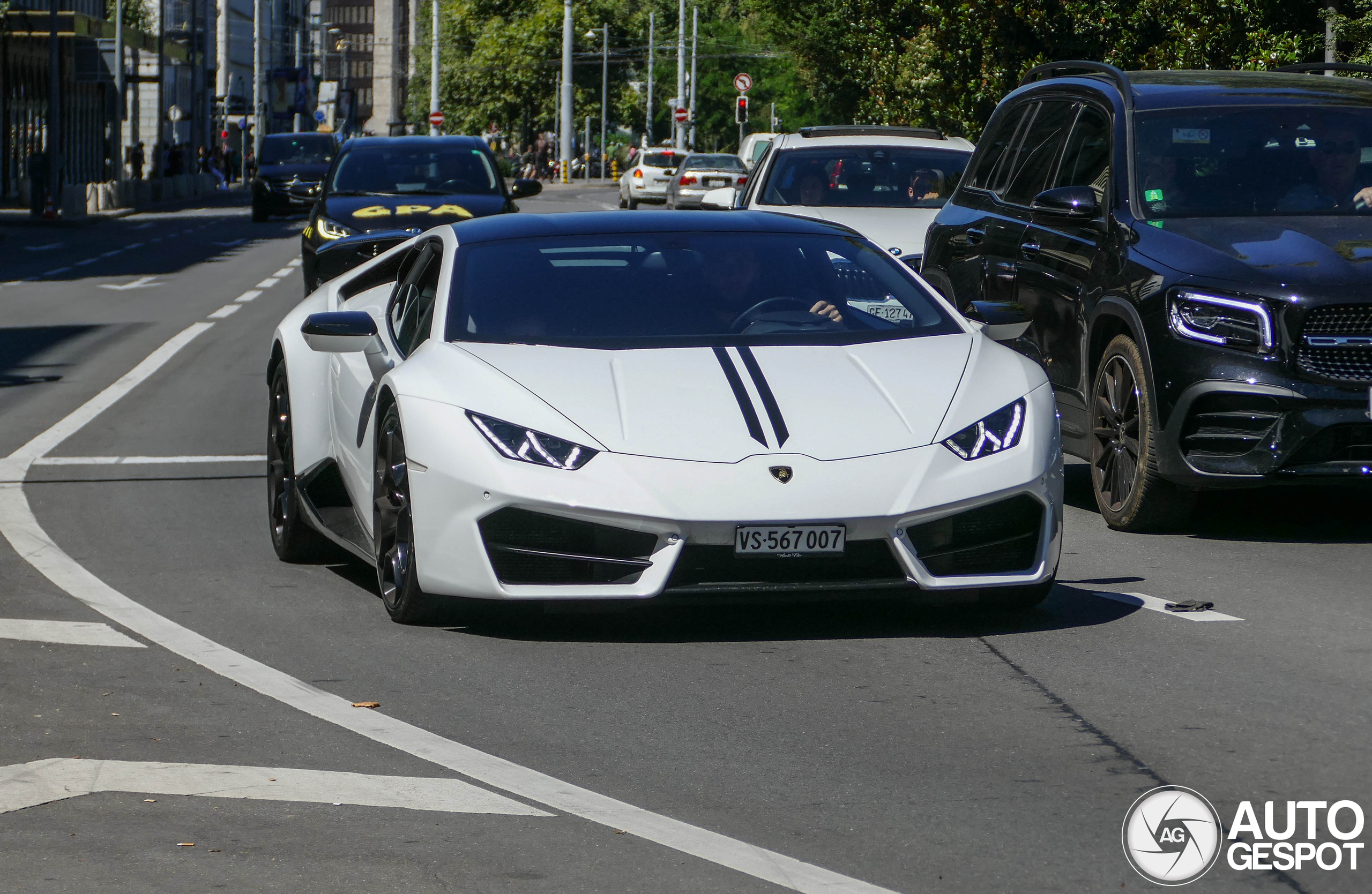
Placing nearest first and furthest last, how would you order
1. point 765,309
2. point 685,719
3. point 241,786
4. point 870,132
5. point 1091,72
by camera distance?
point 241,786 → point 685,719 → point 765,309 → point 1091,72 → point 870,132

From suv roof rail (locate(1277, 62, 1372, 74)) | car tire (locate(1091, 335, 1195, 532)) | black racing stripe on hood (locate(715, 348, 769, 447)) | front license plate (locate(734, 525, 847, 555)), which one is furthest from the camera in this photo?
suv roof rail (locate(1277, 62, 1372, 74))

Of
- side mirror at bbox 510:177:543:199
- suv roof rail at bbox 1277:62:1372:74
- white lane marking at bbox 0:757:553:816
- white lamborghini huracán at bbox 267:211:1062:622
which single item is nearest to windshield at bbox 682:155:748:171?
side mirror at bbox 510:177:543:199

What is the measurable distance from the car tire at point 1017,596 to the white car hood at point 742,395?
0.59 m

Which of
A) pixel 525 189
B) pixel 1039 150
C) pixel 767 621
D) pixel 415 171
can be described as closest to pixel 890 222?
pixel 1039 150

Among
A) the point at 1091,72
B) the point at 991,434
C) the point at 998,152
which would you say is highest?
the point at 1091,72

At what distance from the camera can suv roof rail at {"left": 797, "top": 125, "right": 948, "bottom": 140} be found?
50.0 ft

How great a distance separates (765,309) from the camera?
6965 mm

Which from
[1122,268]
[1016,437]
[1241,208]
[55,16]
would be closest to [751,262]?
[1016,437]

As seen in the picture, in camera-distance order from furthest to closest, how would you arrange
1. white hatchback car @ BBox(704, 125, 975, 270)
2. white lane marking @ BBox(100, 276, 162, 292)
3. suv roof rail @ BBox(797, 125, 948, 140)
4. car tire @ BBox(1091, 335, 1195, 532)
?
white lane marking @ BBox(100, 276, 162, 292), suv roof rail @ BBox(797, 125, 948, 140), white hatchback car @ BBox(704, 125, 975, 270), car tire @ BBox(1091, 335, 1195, 532)

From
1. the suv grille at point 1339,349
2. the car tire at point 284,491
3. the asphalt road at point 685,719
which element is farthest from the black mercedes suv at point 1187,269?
the car tire at point 284,491

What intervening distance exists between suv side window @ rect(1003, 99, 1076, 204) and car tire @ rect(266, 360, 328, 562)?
359cm

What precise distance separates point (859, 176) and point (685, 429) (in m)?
8.73

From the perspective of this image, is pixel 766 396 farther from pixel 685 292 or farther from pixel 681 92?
pixel 681 92

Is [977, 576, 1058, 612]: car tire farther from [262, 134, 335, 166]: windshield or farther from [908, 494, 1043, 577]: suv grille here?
[262, 134, 335, 166]: windshield
